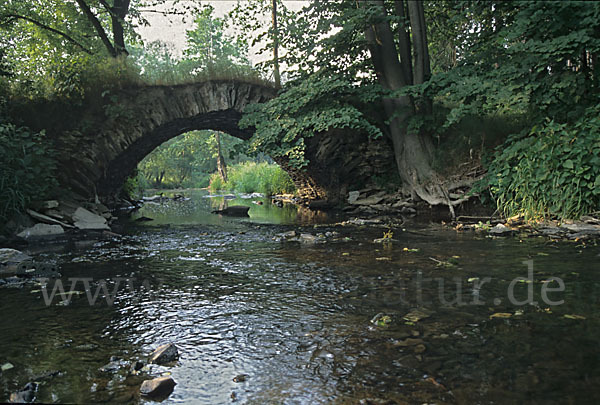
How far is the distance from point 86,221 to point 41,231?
1090 mm

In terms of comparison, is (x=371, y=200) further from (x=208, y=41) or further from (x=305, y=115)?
(x=208, y=41)

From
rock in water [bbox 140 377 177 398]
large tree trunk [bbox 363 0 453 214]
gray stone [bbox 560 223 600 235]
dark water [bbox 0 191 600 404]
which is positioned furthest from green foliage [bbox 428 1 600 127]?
rock in water [bbox 140 377 177 398]

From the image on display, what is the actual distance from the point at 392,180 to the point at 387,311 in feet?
27.8

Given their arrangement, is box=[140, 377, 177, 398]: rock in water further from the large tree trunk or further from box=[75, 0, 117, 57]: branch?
box=[75, 0, 117, 57]: branch

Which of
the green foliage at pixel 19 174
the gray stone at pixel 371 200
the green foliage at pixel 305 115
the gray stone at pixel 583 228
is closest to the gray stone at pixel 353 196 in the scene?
the gray stone at pixel 371 200

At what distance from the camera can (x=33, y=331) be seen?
8.82 feet

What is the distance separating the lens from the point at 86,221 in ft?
26.3

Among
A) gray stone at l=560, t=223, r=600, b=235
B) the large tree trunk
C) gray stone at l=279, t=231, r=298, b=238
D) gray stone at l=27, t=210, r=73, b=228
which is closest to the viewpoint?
gray stone at l=560, t=223, r=600, b=235

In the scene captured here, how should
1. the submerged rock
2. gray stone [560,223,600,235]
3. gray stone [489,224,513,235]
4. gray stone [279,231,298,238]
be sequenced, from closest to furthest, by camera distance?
the submerged rock
gray stone [560,223,600,235]
gray stone [489,224,513,235]
gray stone [279,231,298,238]

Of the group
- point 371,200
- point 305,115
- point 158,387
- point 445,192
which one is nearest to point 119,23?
point 305,115

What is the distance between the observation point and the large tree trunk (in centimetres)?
948

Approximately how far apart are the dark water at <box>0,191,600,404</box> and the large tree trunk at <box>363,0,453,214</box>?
468 centimetres

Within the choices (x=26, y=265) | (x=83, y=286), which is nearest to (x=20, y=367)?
(x=83, y=286)

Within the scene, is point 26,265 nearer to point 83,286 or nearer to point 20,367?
point 83,286
